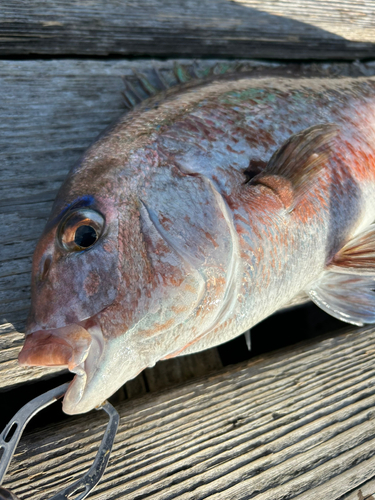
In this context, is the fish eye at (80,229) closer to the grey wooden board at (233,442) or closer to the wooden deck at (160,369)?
the wooden deck at (160,369)

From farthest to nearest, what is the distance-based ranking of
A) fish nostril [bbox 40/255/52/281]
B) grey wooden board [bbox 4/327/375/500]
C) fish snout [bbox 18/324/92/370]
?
grey wooden board [bbox 4/327/375/500]
fish nostril [bbox 40/255/52/281]
fish snout [bbox 18/324/92/370]

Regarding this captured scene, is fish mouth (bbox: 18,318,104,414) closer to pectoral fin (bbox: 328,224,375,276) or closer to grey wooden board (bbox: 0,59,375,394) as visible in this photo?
grey wooden board (bbox: 0,59,375,394)

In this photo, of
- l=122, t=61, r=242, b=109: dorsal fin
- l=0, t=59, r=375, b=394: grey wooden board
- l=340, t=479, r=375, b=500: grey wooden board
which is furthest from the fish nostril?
l=340, t=479, r=375, b=500: grey wooden board

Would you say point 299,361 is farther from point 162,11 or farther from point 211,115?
point 162,11


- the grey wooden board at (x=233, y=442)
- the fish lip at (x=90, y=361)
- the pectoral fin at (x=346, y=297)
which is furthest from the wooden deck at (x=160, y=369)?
the fish lip at (x=90, y=361)

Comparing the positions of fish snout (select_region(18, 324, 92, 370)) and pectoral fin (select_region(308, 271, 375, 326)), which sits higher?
fish snout (select_region(18, 324, 92, 370))

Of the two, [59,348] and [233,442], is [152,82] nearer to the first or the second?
[59,348]
